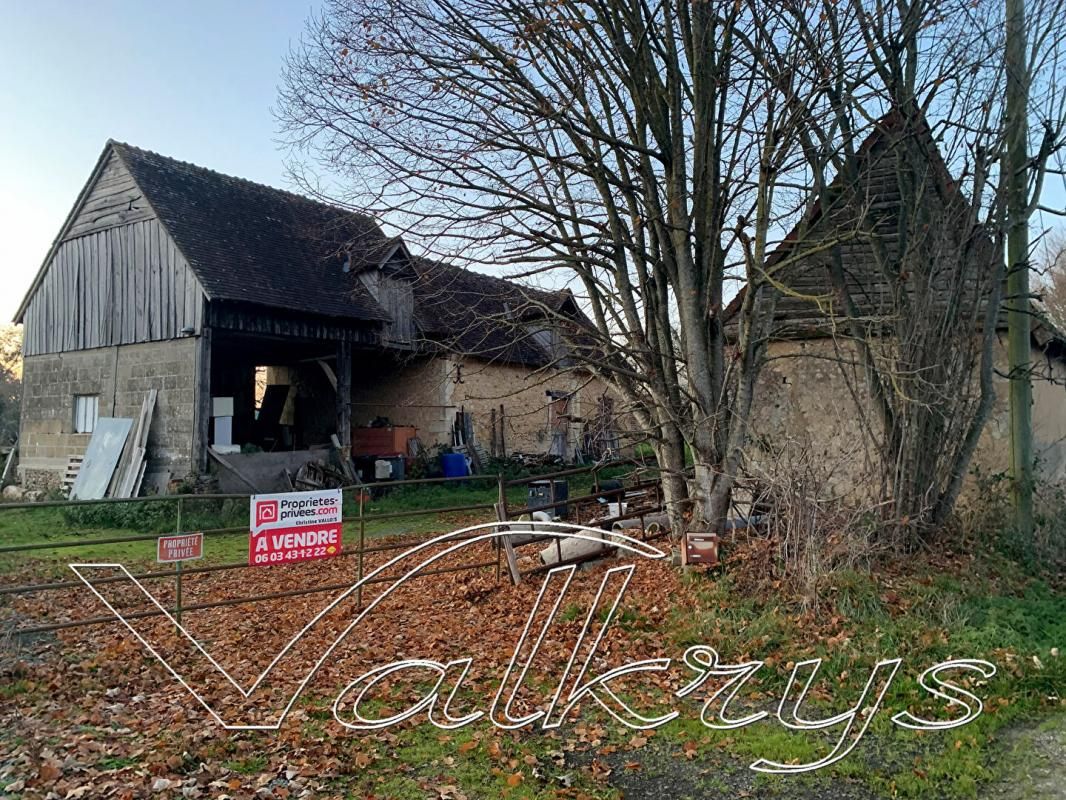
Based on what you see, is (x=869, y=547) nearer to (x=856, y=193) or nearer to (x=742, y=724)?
(x=742, y=724)

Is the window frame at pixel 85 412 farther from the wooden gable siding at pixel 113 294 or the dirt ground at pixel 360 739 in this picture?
the dirt ground at pixel 360 739

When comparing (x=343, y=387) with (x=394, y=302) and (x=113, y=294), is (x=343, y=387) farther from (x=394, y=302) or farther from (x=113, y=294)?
(x=113, y=294)

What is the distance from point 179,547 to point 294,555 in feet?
3.18

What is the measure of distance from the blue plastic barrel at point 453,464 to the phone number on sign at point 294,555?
12.7 m

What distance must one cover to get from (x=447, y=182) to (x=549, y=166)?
51.7 inches

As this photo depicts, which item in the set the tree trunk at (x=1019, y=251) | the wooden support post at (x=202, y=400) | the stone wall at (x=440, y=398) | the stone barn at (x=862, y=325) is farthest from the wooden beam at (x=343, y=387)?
the tree trunk at (x=1019, y=251)

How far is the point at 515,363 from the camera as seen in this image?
23.5 m

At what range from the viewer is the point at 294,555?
274 inches

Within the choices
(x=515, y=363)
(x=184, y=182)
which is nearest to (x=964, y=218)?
(x=515, y=363)

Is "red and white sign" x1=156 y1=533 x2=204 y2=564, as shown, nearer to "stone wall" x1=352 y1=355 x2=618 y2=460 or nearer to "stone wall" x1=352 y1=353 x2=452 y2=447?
"stone wall" x1=352 y1=355 x2=618 y2=460

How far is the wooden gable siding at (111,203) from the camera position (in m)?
17.6

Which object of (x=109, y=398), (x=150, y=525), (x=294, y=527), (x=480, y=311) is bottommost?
(x=150, y=525)

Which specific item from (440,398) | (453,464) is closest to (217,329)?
(440,398)

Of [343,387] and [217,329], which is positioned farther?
[343,387]
